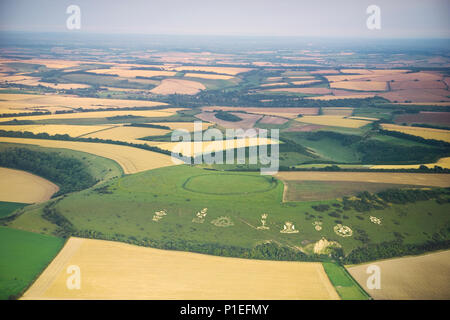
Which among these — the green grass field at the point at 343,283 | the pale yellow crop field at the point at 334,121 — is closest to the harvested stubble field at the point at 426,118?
the pale yellow crop field at the point at 334,121

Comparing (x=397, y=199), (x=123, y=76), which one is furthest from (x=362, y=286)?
(x=123, y=76)

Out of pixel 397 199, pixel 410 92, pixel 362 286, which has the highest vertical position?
pixel 410 92

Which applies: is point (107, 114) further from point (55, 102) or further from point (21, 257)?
point (21, 257)

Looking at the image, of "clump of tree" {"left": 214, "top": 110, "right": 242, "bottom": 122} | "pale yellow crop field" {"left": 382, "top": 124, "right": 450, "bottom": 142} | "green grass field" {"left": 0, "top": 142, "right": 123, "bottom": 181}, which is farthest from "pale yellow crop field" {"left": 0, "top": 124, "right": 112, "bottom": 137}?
"pale yellow crop field" {"left": 382, "top": 124, "right": 450, "bottom": 142}

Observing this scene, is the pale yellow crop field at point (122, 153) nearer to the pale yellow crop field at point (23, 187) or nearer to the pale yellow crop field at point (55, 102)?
the pale yellow crop field at point (23, 187)

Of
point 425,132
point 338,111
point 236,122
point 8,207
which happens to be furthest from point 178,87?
point 8,207

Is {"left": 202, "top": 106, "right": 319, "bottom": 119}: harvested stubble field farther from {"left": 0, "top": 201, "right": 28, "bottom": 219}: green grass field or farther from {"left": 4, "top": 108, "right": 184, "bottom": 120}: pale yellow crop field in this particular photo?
{"left": 0, "top": 201, "right": 28, "bottom": 219}: green grass field
